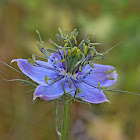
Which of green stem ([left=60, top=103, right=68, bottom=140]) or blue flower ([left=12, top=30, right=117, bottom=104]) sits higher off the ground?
blue flower ([left=12, top=30, right=117, bottom=104])

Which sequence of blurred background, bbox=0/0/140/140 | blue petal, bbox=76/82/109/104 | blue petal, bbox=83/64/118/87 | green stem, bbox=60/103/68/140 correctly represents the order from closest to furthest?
green stem, bbox=60/103/68/140 → blue petal, bbox=76/82/109/104 → blue petal, bbox=83/64/118/87 → blurred background, bbox=0/0/140/140

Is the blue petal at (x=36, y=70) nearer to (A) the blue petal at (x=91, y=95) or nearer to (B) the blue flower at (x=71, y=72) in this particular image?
(B) the blue flower at (x=71, y=72)

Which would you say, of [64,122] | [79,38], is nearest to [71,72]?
[64,122]

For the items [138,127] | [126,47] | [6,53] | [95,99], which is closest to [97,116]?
[138,127]

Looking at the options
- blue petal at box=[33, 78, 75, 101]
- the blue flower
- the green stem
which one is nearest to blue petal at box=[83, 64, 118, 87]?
the blue flower

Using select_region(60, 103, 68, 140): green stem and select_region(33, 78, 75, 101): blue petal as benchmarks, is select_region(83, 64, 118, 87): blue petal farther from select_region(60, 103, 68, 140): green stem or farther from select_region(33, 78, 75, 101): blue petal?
select_region(60, 103, 68, 140): green stem

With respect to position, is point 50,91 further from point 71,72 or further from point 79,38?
point 79,38
